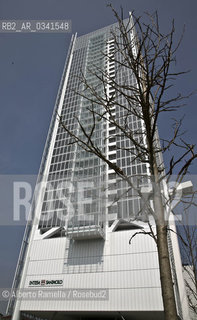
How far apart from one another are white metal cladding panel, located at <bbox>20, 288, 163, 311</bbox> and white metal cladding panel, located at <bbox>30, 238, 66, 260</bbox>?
18.2 feet

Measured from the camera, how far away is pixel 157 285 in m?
23.6

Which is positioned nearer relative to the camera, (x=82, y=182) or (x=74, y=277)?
(x=74, y=277)

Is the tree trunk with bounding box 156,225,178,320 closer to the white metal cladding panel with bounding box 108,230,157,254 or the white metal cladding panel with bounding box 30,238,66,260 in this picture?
the white metal cladding panel with bounding box 108,230,157,254

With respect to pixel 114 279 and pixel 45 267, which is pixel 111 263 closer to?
pixel 114 279

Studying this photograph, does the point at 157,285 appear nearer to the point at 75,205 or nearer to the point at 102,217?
the point at 102,217

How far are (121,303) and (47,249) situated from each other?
40.4ft

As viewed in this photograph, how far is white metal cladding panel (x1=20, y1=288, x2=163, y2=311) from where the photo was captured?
2308 cm

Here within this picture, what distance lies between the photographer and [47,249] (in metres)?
30.5

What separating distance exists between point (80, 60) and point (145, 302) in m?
56.5

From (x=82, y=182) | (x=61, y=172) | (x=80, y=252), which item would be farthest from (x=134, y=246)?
(x=61, y=172)

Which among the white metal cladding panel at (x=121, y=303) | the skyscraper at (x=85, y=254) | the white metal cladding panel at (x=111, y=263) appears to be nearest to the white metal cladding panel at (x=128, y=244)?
the skyscraper at (x=85, y=254)

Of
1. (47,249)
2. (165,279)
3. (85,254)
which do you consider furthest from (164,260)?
(47,249)

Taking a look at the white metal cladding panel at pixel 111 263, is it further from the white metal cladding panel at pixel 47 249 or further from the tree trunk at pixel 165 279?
the tree trunk at pixel 165 279

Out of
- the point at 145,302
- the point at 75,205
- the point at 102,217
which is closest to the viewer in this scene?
the point at 145,302
